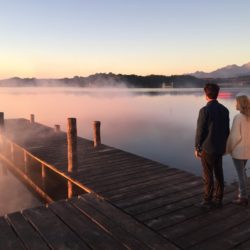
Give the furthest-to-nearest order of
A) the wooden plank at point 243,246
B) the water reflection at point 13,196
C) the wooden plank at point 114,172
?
1. the water reflection at point 13,196
2. the wooden plank at point 114,172
3. the wooden plank at point 243,246

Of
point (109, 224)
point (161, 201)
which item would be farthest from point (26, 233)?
point (161, 201)

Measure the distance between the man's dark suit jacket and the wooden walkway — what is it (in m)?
1.31

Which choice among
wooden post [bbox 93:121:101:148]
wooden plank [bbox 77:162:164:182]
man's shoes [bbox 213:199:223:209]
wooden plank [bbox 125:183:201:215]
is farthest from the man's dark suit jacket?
wooden post [bbox 93:121:101:148]

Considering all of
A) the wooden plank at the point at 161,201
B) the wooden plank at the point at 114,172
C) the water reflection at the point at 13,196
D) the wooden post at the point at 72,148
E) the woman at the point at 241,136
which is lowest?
the water reflection at the point at 13,196

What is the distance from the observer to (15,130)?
20.5m

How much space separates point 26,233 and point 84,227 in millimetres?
983

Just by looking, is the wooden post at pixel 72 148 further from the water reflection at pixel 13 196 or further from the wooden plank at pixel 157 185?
A: the water reflection at pixel 13 196

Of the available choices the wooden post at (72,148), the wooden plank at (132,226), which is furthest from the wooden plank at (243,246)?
the wooden post at (72,148)

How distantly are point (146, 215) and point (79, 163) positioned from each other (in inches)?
205

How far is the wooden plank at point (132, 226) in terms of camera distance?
175 inches

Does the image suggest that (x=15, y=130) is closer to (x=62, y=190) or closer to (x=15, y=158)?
(x=15, y=158)

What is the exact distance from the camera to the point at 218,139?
213 inches

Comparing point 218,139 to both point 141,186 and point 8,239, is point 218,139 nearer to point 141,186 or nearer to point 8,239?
point 141,186

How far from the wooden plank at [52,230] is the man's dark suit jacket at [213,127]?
2.88m
